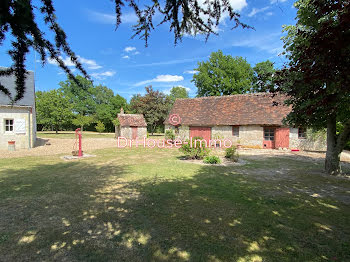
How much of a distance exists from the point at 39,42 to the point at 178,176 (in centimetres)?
695

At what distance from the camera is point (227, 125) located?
66.9 feet

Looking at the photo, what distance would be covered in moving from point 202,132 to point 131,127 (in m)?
12.0

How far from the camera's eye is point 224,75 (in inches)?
1560

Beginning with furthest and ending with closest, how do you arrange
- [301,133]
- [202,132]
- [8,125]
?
[202,132], [301,133], [8,125]

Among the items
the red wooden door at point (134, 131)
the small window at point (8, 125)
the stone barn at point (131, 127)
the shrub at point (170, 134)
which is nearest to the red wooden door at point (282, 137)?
the shrub at point (170, 134)

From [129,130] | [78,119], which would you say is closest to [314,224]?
[129,130]

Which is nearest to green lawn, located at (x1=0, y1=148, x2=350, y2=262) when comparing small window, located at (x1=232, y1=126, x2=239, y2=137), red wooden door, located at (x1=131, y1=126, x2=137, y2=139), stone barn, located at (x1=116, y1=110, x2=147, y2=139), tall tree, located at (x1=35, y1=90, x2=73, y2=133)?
small window, located at (x1=232, y1=126, x2=239, y2=137)

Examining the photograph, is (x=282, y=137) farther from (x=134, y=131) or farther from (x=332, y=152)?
(x=134, y=131)

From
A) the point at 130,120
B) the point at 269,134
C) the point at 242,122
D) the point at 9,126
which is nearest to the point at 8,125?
the point at 9,126

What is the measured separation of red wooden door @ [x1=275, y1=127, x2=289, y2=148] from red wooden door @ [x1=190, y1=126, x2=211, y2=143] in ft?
20.8

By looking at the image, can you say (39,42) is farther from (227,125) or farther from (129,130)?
(129,130)

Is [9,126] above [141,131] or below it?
above

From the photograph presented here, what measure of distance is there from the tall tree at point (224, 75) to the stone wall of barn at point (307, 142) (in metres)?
21.9

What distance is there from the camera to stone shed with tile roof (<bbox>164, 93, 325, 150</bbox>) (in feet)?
59.4
